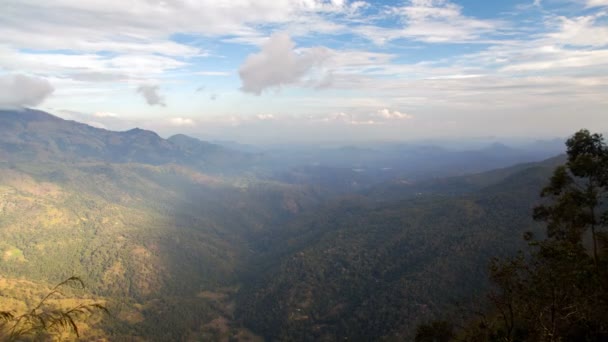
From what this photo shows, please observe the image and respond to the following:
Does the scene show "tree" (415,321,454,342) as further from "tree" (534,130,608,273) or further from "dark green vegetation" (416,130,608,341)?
"tree" (534,130,608,273)

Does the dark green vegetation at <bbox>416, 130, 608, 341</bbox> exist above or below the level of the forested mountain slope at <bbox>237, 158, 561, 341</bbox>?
above

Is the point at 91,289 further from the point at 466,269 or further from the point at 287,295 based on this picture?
the point at 466,269

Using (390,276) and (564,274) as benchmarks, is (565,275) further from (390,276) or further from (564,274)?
(390,276)

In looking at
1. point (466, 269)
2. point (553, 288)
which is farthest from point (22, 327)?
point (466, 269)

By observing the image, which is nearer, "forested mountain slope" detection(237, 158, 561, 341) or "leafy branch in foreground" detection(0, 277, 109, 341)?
"leafy branch in foreground" detection(0, 277, 109, 341)

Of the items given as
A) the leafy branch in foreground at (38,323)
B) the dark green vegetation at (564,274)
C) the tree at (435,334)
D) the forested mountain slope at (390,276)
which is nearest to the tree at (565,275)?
the dark green vegetation at (564,274)

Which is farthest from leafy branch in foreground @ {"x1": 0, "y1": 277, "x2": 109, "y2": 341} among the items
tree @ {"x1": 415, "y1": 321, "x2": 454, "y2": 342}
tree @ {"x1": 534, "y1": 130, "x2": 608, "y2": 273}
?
tree @ {"x1": 415, "y1": 321, "x2": 454, "y2": 342}

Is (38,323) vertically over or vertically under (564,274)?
over

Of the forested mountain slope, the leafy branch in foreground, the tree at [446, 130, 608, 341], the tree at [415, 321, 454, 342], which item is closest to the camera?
the leafy branch in foreground

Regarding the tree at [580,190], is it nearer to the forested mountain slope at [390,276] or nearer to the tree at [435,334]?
the tree at [435,334]

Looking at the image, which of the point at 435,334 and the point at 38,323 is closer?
the point at 38,323

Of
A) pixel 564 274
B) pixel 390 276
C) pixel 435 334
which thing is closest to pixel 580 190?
pixel 564 274
